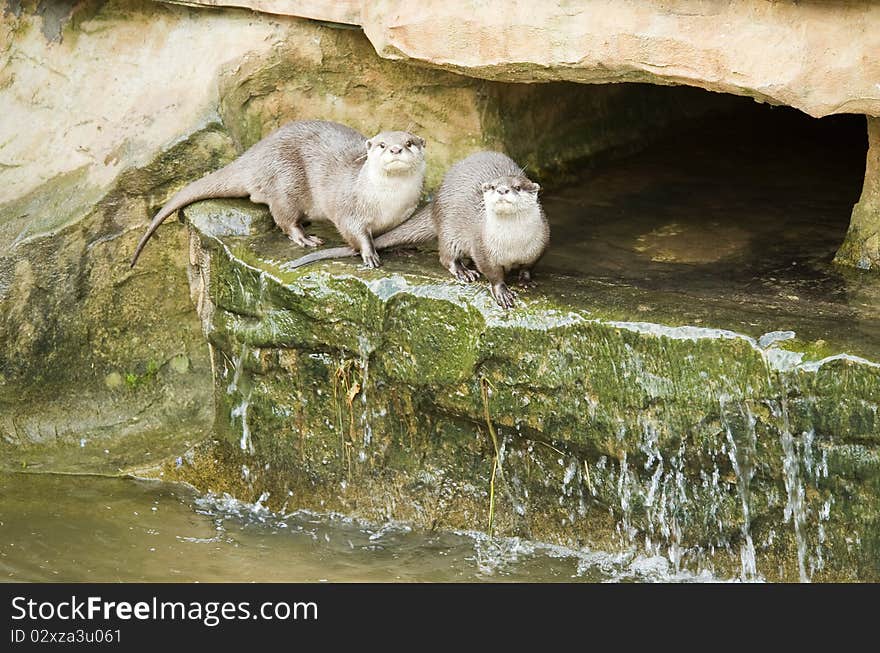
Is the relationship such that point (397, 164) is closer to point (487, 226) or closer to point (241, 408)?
point (487, 226)

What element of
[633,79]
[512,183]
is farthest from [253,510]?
[633,79]

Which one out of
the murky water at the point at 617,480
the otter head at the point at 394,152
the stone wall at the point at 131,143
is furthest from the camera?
the stone wall at the point at 131,143

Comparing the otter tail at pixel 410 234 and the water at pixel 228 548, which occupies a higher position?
the otter tail at pixel 410 234

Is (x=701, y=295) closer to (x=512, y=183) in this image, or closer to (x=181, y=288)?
(x=512, y=183)

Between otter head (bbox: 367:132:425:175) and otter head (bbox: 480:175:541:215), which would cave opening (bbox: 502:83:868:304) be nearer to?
otter head (bbox: 480:175:541:215)

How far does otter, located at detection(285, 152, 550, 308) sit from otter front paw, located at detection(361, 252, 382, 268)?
79mm

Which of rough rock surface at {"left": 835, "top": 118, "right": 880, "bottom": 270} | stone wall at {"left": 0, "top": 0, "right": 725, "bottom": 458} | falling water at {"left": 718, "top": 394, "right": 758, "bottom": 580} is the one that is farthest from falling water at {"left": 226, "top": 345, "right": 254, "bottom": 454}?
rough rock surface at {"left": 835, "top": 118, "right": 880, "bottom": 270}

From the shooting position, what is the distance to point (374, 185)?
12.9 feet

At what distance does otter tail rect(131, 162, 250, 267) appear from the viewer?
4180 millimetres

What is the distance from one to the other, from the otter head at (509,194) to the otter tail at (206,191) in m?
0.91

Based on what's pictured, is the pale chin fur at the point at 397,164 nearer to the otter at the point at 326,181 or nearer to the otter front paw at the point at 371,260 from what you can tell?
the otter at the point at 326,181

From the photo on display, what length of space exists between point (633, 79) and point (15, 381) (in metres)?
2.02

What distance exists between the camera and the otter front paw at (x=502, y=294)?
359 centimetres

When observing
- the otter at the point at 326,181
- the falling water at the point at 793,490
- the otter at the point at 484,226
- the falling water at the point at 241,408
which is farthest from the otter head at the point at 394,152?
the falling water at the point at 793,490
